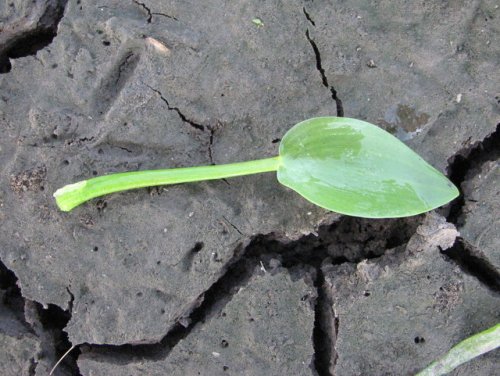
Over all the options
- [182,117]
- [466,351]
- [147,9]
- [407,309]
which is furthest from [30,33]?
[466,351]

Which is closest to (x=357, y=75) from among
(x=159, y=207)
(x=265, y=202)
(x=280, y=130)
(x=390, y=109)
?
(x=390, y=109)

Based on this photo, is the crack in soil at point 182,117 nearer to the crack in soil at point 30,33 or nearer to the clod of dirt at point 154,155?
the clod of dirt at point 154,155

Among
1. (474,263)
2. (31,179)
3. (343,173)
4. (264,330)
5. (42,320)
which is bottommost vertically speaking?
(42,320)

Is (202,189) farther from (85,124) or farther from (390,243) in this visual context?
(390,243)

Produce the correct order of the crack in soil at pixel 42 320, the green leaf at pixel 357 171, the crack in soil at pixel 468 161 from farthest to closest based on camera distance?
the crack in soil at pixel 42 320, the crack in soil at pixel 468 161, the green leaf at pixel 357 171

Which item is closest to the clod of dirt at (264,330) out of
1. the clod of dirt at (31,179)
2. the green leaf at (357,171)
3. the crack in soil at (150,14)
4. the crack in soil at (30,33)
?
the green leaf at (357,171)

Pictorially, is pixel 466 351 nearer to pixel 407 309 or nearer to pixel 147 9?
pixel 407 309

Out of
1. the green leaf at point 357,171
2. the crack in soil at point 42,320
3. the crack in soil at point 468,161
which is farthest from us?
the crack in soil at point 42,320
